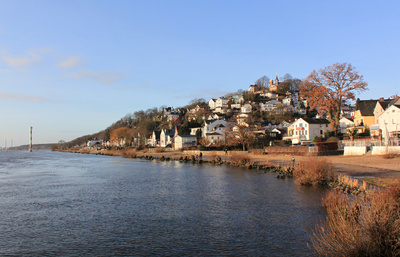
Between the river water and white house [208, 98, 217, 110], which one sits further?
white house [208, 98, 217, 110]

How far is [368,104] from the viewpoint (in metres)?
Answer: 72.4

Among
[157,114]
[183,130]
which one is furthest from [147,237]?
[157,114]

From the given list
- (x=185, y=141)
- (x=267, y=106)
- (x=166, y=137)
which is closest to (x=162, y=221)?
(x=185, y=141)

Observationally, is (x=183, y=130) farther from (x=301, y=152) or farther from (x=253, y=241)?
(x=253, y=241)

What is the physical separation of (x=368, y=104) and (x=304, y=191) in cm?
6031

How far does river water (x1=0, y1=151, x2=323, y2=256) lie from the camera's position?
1212cm

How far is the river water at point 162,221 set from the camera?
12117 millimetres

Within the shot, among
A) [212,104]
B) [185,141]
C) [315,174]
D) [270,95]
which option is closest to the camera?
[315,174]

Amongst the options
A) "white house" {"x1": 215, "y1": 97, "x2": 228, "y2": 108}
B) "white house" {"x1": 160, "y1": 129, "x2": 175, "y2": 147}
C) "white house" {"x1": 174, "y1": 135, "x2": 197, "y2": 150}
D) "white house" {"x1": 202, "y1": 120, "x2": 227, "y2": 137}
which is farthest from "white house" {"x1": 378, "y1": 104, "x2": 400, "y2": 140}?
"white house" {"x1": 215, "y1": 97, "x2": 228, "y2": 108}

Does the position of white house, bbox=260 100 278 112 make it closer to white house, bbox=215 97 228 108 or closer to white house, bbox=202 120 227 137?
white house, bbox=215 97 228 108

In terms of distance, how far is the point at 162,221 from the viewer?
52.2 ft

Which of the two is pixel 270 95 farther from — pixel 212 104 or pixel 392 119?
pixel 392 119

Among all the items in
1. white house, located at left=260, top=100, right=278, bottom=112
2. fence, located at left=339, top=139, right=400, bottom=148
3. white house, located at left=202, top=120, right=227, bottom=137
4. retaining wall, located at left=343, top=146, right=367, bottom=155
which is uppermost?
white house, located at left=260, top=100, right=278, bottom=112

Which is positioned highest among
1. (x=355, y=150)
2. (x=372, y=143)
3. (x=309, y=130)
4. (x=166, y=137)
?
(x=166, y=137)
